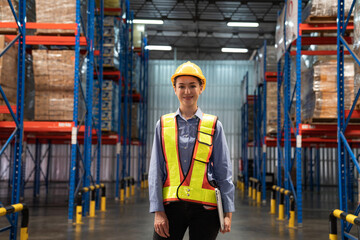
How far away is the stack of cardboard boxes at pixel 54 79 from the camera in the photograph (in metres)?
8.38

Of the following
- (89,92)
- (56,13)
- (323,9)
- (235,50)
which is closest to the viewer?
(323,9)

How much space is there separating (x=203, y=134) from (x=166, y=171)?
319 mm

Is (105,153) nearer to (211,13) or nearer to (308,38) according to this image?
(211,13)

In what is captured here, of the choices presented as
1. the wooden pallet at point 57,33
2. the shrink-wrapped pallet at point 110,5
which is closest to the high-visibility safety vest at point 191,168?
the wooden pallet at point 57,33

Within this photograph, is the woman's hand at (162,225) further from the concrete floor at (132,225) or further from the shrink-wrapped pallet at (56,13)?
the shrink-wrapped pallet at (56,13)

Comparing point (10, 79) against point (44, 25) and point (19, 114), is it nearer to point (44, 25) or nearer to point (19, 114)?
point (44, 25)

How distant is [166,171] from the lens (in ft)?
8.30

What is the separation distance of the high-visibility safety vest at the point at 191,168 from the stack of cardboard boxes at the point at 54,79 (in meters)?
6.27

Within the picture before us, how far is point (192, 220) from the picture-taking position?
8.08ft

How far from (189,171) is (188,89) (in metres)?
0.49

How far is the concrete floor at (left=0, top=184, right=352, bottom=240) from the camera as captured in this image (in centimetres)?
701

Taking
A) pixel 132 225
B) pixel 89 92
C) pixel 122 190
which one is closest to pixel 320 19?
pixel 89 92

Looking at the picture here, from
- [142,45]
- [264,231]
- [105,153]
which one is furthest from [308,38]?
[105,153]

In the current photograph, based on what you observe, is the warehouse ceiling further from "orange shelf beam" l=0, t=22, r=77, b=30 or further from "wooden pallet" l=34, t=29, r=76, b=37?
"orange shelf beam" l=0, t=22, r=77, b=30
